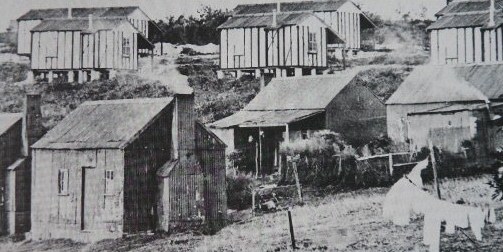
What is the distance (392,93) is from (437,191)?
86 centimetres

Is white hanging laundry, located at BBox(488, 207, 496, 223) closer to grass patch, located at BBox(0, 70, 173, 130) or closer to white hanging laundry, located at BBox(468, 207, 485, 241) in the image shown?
white hanging laundry, located at BBox(468, 207, 485, 241)

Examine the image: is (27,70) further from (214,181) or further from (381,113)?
(381,113)

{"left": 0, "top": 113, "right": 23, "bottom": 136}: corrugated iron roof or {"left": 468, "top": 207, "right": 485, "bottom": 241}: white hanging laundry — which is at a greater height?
{"left": 0, "top": 113, "right": 23, "bottom": 136}: corrugated iron roof

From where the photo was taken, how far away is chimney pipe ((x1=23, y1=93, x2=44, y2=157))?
539 cm

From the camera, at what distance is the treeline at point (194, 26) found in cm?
551

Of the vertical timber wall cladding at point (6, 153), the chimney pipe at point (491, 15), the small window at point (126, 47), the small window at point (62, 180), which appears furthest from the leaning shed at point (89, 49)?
the chimney pipe at point (491, 15)

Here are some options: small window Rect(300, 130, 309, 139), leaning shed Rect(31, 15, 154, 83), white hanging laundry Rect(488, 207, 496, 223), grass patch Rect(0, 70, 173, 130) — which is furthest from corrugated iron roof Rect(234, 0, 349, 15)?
white hanging laundry Rect(488, 207, 496, 223)

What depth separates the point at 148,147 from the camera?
535cm

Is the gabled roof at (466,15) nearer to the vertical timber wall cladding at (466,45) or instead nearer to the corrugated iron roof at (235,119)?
the vertical timber wall cladding at (466,45)

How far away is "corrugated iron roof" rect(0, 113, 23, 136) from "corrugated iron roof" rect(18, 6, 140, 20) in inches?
31.6

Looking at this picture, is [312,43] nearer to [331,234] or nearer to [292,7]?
[292,7]

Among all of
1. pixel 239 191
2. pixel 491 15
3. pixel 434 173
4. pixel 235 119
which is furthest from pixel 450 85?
pixel 239 191

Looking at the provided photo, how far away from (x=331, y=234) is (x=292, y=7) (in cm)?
200

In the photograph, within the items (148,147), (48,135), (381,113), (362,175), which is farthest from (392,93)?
(48,135)
